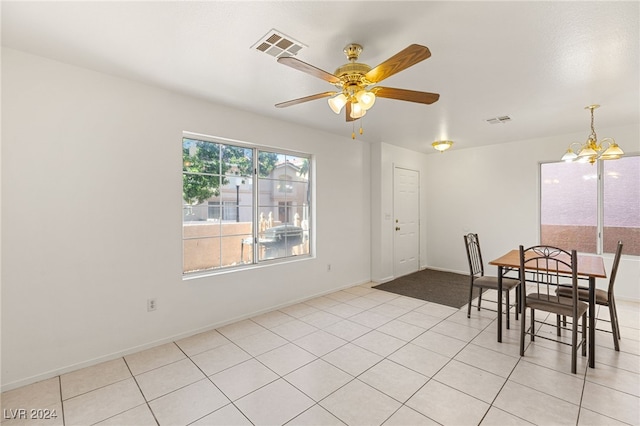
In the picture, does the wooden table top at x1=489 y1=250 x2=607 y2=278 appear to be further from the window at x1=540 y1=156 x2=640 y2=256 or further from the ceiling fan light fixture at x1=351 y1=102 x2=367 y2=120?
the ceiling fan light fixture at x1=351 y1=102 x2=367 y2=120

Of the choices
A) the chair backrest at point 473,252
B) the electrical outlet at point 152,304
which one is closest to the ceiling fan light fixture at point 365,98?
the chair backrest at point 473,252

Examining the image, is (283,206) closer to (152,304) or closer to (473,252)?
(152,304)

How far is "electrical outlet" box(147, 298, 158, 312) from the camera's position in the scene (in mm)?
2828

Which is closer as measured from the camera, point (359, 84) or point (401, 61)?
point (401, 61)

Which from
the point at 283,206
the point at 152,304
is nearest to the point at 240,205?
the point at 283,206

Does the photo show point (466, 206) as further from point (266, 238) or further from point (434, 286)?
point (266, 238)

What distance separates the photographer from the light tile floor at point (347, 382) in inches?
74.4

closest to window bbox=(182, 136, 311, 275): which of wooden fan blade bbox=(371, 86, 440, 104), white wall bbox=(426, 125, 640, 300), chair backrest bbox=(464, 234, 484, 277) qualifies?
wooden fan blade bbox=(371, 86, 440, 104)

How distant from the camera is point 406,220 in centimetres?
584

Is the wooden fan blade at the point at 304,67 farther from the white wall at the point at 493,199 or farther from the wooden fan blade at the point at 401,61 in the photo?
Result: the white wall at the point at 493,199

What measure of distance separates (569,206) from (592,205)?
0.91 ft

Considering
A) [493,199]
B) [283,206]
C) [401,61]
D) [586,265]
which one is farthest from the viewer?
[493,199]

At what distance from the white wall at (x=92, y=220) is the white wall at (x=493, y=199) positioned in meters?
4.49

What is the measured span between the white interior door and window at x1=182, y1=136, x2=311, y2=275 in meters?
2.06
